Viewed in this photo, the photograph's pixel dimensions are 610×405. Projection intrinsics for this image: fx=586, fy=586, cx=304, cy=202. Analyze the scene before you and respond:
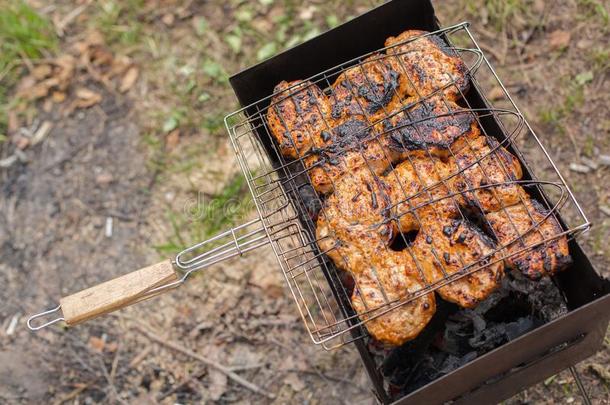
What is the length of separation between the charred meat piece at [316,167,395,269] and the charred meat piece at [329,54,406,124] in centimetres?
32

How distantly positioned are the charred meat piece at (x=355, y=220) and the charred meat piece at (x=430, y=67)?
1.69 ft

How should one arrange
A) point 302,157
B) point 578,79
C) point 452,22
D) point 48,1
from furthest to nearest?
point 48,1
point 452,22
point 578,79
point 302,157

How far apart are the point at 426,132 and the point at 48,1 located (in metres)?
4.12

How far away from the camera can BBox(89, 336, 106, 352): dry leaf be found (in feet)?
12.9

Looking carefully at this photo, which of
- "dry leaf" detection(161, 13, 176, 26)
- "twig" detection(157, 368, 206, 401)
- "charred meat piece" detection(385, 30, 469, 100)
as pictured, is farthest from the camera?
"dry leaf" detection(161, 13, 176, 26)

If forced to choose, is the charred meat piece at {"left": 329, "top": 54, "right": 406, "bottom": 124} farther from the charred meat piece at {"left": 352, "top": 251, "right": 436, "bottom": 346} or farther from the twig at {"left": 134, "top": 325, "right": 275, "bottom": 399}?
the twig at {"left": 134, "top": 325, "right": 275, "bottom": 399}

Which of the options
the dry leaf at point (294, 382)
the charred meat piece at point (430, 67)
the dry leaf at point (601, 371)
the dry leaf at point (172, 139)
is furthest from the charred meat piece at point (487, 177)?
the dry leaf at point (172, 139)

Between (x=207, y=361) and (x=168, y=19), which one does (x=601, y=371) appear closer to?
(x=207, y=361)

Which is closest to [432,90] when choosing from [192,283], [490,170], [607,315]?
[490,170]

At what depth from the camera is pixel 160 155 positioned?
446 centimetres

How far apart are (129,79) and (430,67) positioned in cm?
288

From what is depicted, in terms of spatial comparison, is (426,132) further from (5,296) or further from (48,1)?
(48,1)

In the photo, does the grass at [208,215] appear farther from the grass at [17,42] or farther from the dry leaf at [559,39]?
the dry leaf at [559,39]

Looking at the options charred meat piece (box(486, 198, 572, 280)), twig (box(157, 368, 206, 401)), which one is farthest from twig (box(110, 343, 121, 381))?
charred meat piece (box(486, 198, 572, 280))
